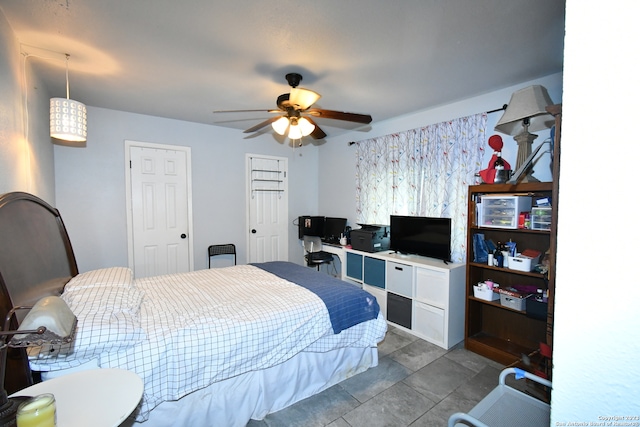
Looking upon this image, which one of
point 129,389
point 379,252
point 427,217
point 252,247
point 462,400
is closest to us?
point 129,389

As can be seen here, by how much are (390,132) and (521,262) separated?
2.24 meters

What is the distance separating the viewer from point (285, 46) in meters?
2.02

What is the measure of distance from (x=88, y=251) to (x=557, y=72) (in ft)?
16.7

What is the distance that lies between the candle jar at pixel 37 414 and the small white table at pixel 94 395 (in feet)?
0.28

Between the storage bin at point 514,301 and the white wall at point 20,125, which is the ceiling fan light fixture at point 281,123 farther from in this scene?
the storage bin at point 514,301

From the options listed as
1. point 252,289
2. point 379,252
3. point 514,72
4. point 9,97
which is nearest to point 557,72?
point 514,72

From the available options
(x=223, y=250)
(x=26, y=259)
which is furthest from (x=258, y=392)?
(x=223, y=250)

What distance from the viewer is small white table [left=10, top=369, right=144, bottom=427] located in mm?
933

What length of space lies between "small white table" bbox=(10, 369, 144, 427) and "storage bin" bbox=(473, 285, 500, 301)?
272cm

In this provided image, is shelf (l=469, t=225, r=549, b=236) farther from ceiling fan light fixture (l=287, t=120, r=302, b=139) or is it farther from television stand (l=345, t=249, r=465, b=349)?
ceiling fan light fixture (l=287, t=120, r=302, b=139)

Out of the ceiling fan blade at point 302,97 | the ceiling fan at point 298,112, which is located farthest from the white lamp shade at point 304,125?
the ceiling fan blade at point 302,97

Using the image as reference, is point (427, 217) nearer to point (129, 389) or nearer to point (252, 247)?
point (252, 247)

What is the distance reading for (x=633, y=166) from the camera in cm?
39

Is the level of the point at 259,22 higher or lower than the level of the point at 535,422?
higher
